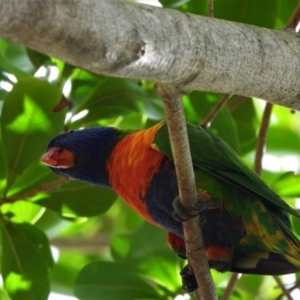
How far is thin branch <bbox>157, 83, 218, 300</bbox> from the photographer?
1544 millimetres

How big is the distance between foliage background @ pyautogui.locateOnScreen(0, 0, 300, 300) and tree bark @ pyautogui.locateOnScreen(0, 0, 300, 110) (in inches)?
49.5

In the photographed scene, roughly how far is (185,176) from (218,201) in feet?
2.09

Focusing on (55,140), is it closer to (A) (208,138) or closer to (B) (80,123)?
(B) (80,123)

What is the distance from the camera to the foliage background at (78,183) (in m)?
2.87

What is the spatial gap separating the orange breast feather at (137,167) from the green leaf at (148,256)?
0.59 meters

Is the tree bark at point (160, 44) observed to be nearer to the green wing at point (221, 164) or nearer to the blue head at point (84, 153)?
the green wing at point (221, 164)

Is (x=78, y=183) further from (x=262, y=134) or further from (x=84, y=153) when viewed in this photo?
(x=262, y=134)

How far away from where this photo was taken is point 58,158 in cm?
290

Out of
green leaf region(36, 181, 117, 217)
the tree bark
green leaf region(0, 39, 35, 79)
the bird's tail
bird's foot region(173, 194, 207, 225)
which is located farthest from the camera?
green leaf region(0, 39, 35, 79)

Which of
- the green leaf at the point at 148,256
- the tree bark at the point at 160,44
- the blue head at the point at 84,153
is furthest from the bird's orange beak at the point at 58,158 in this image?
the tree bark at the point at 160,44

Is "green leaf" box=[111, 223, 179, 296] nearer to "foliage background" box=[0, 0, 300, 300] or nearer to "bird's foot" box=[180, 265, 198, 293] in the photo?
"foliage background" box=[0, 0, 300, 300]

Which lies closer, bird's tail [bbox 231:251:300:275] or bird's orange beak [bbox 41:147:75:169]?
bird's tail [bbox 231:251:300:275]

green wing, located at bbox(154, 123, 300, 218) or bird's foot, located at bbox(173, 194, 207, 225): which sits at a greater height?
green wing, located at bbox(154, 123, 300, 218)

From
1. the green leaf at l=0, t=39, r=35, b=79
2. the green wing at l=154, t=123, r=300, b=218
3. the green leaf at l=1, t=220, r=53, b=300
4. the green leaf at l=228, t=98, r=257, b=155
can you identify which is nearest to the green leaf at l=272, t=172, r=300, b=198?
the green leaf at l=228, t=98, r=257, b=155
